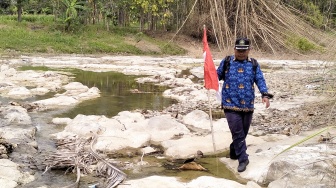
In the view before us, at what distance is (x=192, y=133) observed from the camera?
523 centimetres

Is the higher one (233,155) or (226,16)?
(226,16)

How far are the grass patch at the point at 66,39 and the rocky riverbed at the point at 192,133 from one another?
8644mm

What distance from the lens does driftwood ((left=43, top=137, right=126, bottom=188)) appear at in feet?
11.9

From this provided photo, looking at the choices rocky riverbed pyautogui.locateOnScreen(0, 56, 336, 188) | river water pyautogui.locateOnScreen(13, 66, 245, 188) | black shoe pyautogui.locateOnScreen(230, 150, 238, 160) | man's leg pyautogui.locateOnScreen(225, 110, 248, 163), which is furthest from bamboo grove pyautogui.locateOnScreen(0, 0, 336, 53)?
river water pyautogui.locateOnScreen(13, 66, 245, 188)

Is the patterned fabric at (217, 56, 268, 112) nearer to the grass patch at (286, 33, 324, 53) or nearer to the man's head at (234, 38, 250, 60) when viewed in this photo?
the man's head at (234, 38, 250, 60)

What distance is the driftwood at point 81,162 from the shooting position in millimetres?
3620

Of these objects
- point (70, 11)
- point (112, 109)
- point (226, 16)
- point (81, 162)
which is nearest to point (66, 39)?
point (70, 11)

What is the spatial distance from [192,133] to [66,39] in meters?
14.0

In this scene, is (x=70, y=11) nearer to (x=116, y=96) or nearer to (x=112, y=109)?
(x=116, y=96)

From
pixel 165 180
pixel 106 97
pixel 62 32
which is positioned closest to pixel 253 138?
pixel 165 180

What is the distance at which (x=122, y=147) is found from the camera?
4562 mm

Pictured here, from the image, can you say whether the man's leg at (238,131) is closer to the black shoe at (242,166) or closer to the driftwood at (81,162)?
the black shoe at (242,166)

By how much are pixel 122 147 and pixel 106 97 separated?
12.4 feet

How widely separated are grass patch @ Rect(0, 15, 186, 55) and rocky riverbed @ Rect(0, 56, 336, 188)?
8.64 metres
